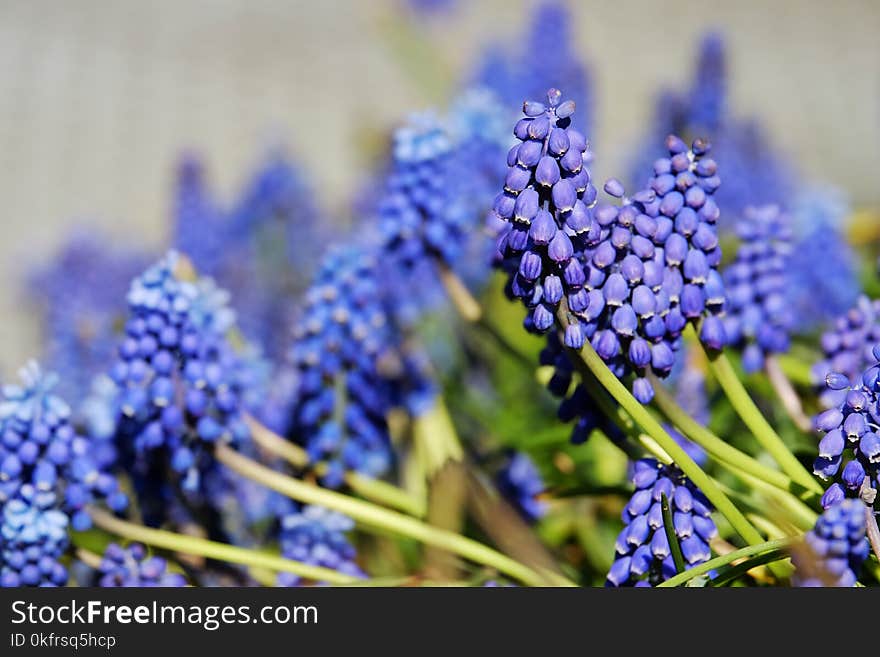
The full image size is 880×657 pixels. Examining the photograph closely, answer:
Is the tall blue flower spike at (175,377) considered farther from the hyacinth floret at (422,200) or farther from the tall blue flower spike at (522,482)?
the tall blue flower spike at (522,482)

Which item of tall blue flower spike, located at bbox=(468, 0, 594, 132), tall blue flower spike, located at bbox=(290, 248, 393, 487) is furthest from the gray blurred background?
tall blue flower spike, located at bbox=(290, 248, 393, 487)

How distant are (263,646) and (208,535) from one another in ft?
2.26

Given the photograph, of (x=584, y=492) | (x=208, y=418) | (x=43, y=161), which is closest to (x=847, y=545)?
(x=584, y=492)

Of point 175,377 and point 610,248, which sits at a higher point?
point 175,377

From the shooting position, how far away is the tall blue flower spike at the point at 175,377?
6.16ft

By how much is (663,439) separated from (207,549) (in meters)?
0.79

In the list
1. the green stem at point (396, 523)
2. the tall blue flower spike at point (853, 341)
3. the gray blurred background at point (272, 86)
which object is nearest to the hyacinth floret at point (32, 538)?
the green stem at point (396, 523)

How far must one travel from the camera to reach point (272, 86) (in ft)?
37.3

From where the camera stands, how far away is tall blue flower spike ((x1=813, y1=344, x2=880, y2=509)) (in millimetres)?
1362

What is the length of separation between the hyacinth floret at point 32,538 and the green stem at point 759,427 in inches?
41.9

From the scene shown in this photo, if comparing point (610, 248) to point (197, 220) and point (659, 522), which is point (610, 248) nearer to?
point (659, 522)

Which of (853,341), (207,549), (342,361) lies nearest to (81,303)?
(342,361)

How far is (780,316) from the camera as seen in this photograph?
208 cm

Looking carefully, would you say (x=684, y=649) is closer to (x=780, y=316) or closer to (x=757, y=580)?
(x=757, y=580)
